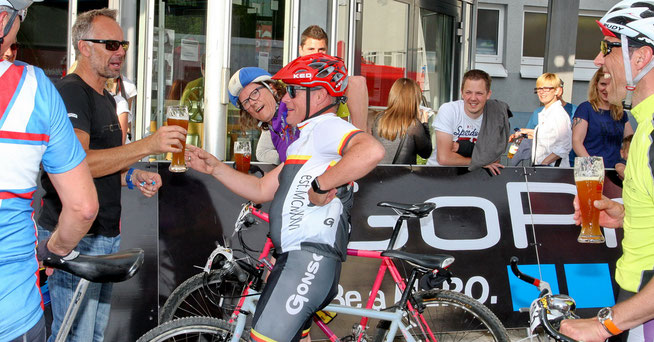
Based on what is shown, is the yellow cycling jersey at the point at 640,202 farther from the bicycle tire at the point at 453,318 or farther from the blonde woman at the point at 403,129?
the blonde woman at the point at 403,129

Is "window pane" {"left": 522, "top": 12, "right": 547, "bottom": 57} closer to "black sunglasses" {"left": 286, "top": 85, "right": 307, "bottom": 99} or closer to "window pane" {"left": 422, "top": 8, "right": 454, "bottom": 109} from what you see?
"window pane" {"left": 422, "top": 8, "right": 454, "bottom": 109}

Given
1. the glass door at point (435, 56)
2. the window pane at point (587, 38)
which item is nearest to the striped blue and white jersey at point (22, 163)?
the glass door at point (435, 56)

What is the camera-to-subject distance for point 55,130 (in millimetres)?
2008

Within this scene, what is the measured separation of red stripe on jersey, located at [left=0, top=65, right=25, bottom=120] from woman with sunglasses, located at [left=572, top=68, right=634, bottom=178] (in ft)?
16.0

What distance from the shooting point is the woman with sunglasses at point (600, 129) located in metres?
5.77

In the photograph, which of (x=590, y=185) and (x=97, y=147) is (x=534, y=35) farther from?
(x=97, y=147)

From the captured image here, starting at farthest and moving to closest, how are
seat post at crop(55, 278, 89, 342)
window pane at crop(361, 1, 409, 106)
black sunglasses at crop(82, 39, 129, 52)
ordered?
window pane at crop(361, 1, 409, 106) < black sunglasses at crop(82, 39, 129, 52) < seat post at crop(55, 278, 89, 342)

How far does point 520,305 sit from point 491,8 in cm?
1406

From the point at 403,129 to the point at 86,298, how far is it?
2.92 meters

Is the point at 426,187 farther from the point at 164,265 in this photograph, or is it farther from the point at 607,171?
the point at 164,265

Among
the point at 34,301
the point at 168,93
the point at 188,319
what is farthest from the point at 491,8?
the point at 34,301

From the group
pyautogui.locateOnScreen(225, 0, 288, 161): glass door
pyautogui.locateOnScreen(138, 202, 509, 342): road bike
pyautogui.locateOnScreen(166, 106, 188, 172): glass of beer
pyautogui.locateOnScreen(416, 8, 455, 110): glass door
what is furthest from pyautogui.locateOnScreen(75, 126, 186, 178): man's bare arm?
pyautogui.locateOnScreen(416, 8, 455, 110): glass door

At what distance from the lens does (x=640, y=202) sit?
82.4 inches

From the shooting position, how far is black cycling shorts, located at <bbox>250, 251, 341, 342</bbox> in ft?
9.35
